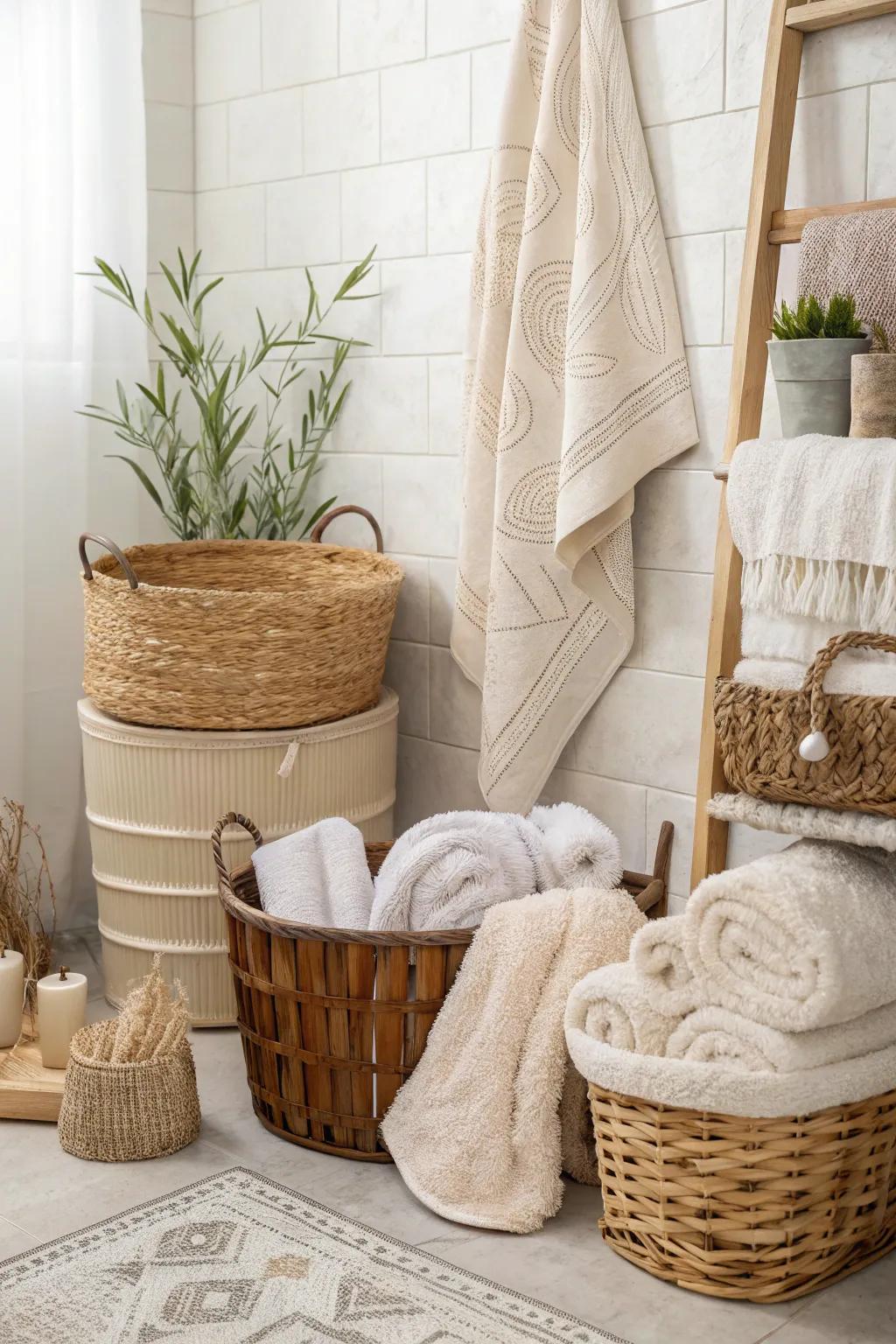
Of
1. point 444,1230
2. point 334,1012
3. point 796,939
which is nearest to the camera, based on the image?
point 796,939

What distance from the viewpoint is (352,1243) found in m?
1.55

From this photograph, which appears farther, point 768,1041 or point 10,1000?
point 10,1000

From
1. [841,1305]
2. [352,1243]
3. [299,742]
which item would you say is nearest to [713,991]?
[841,1305]

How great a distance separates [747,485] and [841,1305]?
820mm

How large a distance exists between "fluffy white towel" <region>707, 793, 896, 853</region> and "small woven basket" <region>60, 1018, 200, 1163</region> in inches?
28.7

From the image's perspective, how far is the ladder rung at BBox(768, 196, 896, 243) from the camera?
5.16ft

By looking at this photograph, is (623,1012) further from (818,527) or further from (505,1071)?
(818,527)

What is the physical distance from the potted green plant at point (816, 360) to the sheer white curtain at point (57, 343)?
1294 mm

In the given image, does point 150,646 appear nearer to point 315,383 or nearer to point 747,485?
point 315,383

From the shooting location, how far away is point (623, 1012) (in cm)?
147

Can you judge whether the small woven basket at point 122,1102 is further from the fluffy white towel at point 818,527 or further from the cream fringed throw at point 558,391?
the fluffy white towel at point 818,527

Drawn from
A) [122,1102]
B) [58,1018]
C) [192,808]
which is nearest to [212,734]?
[192,808]

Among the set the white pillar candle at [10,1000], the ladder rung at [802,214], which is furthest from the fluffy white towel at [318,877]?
the ladder rung at [802,214]

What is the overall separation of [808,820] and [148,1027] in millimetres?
827
